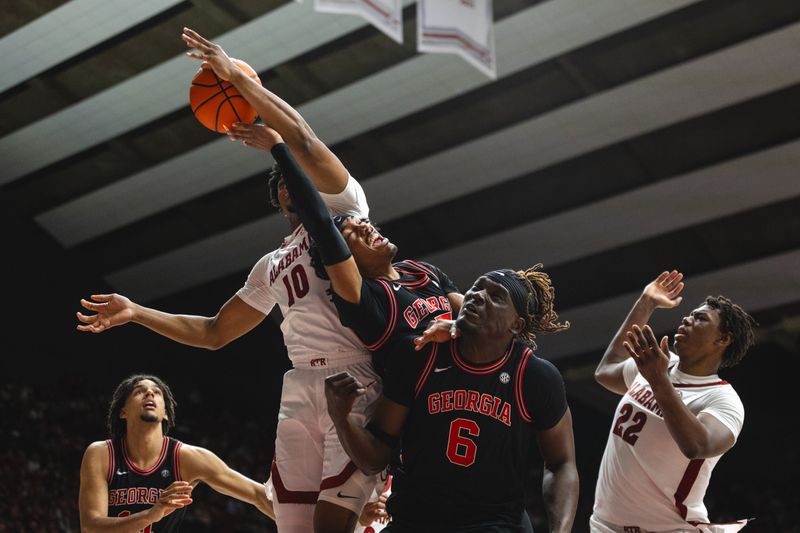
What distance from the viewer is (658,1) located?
11953 mm

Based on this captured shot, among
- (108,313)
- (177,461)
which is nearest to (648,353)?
(108,313)

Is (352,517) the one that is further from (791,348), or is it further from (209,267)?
(791,348)

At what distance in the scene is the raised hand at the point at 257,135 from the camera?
4000 millimetres

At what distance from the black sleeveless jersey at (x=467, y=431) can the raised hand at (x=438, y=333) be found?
7cm

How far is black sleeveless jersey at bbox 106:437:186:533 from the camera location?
5832 mm

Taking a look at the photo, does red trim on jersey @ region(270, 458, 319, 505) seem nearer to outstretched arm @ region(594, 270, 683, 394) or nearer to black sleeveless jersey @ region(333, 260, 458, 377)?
black sleeveless jersey @ region(333, 260, 458, 377)

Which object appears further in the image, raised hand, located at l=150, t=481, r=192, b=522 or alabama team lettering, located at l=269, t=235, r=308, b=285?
raised hand, located at l=150, t=481, r=192, b=522

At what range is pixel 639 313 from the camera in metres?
5.24

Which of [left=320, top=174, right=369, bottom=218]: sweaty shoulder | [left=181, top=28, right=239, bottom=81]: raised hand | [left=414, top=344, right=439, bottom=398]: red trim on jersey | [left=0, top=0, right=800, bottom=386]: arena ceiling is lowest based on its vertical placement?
[left=414, top=344, right=439, bottom=398]: red trim on jersey

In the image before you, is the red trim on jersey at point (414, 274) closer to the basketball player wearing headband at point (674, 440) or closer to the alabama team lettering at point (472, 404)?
the alabama team lettering at point (472, 404)

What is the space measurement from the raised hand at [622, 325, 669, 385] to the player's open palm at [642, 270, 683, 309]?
1.17 m

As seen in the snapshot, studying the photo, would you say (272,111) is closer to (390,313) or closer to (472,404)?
(390,313)

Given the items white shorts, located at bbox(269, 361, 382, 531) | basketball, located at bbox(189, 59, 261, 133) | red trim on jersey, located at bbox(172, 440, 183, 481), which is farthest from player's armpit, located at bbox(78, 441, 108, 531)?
basketball, located at bbox(189, 59, 261, 133)

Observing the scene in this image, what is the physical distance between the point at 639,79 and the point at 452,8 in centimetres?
411
